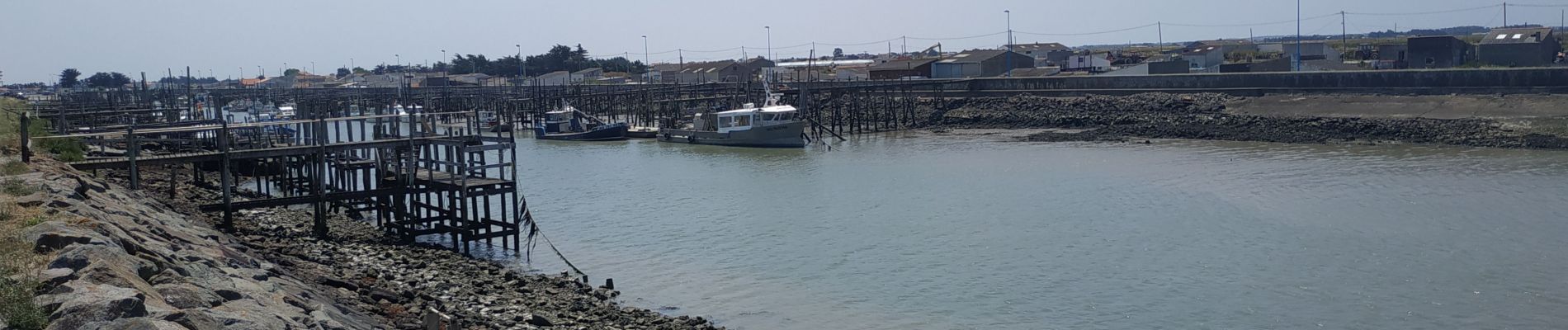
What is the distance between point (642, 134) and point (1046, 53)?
4336 centimetres

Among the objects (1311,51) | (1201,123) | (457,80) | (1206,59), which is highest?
(457,80)

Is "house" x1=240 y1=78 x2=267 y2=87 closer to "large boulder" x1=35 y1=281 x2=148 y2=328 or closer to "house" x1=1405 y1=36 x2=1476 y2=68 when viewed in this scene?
"house" x1=1405 y1=36 x2=1476 y2=68

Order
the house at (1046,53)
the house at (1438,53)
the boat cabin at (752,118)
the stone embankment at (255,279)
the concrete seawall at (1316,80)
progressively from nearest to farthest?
the stone embankment at (255,279) → the concrete seawall at (1316,80) → the boat cabin at (752,118) → the house at (1438,53) → the house at (1046,53)

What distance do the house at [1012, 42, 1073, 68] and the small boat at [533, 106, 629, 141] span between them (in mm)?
30983

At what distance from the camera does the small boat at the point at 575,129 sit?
46.4 metres

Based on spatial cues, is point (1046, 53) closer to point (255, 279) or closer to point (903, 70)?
point (903, 70)

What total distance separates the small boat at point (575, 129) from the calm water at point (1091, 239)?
12.8 metres

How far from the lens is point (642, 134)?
154ft

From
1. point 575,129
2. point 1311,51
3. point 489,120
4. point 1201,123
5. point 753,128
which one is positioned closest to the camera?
point 753,128

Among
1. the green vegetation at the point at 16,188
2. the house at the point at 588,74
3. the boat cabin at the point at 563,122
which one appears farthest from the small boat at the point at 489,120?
the green vegetation at the point at 16,188

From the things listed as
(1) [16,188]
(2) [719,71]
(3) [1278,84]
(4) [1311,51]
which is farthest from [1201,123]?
(2) [719,71]

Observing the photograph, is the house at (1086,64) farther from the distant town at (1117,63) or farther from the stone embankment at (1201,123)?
the stone embankment at (1201,123)

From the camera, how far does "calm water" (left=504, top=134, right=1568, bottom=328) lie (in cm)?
1492

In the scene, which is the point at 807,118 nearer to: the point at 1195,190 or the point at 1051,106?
the point at 1051,106
